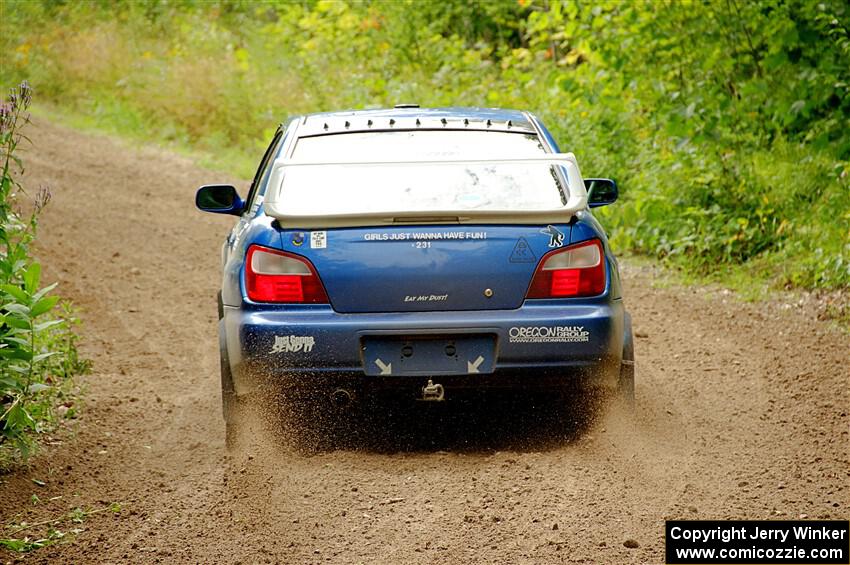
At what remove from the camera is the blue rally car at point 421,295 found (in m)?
5.37

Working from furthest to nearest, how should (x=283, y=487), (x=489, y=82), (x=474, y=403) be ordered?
1. (x=489, y=82)
2. (x=474, y=403)
3. (x=283, y=487)

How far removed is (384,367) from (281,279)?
60 cm

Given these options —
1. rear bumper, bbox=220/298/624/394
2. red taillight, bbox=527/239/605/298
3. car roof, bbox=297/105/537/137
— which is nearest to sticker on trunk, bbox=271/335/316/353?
rear bumper, bbox=220/298/624/394

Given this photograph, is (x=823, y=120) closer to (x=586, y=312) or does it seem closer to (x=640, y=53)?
(x=640, y=53)

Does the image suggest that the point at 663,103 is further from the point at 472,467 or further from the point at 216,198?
the point at 472,467

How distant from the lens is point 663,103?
39.6 ft

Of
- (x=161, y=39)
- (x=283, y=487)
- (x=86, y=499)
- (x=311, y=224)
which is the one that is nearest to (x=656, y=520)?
(x=283, y=487)

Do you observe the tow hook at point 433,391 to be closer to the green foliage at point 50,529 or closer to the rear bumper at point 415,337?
the rear bumper at point 415,337

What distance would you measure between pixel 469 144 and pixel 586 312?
3.93 ft

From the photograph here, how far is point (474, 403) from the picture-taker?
6.56 m

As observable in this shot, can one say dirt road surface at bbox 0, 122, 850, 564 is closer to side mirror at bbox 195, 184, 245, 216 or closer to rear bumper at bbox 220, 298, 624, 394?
rear bumper at bbox 220, 298, 624, 394

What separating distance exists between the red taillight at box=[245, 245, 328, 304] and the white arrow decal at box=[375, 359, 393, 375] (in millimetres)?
358

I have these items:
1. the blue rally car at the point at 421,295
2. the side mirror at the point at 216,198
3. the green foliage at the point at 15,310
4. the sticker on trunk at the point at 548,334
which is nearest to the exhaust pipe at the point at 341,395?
the blue rally car at the point at 421,295

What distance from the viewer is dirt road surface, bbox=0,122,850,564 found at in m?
4.52
